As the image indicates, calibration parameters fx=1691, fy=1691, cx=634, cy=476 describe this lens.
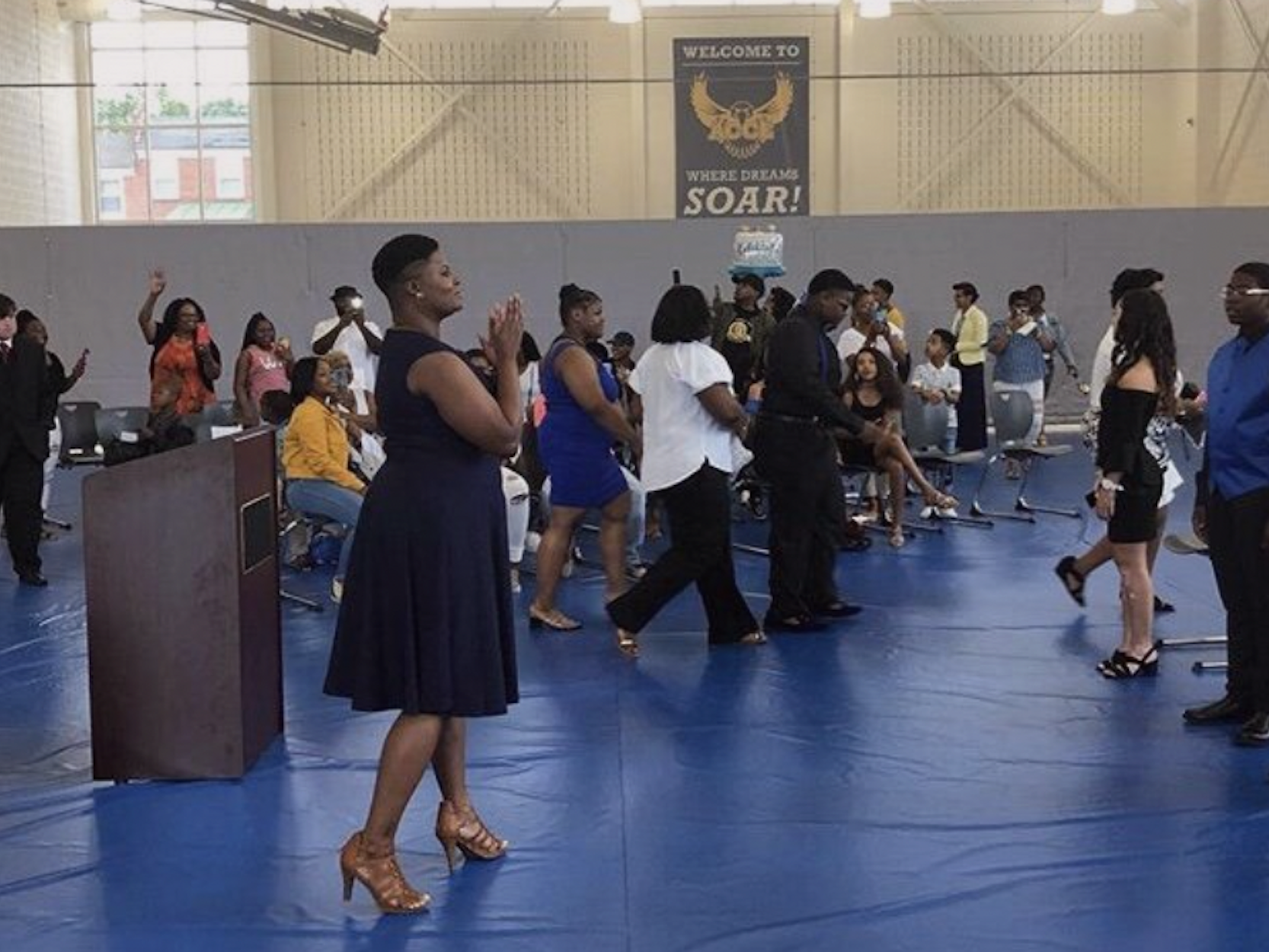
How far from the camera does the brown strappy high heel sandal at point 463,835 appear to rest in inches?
163

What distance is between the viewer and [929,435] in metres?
10.6

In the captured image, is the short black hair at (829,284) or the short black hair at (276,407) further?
the short black hair at (276,407)

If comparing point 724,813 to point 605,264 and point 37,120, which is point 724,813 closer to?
point 605,264

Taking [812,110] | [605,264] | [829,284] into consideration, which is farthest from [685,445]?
[812,110]

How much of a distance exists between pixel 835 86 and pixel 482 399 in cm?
1623

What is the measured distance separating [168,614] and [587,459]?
2435mm

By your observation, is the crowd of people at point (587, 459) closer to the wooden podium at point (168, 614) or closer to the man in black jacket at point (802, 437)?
the man in black jacket at point (802, 437)

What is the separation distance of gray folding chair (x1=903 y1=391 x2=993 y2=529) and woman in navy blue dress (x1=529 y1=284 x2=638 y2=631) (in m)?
3.68

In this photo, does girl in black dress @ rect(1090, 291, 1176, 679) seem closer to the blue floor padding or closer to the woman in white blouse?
the blue floor padding

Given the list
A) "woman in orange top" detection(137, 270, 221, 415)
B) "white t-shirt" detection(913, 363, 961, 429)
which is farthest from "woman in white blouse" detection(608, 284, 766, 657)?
"white t-shirt" detection(913, 363, 961, 429)

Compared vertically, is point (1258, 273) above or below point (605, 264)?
below

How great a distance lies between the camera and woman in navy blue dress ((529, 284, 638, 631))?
669cm

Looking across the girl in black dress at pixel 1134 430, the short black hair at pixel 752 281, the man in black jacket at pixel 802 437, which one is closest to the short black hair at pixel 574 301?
the man in black jacket at pixel 802 437

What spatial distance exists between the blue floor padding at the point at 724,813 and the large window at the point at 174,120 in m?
13.2
